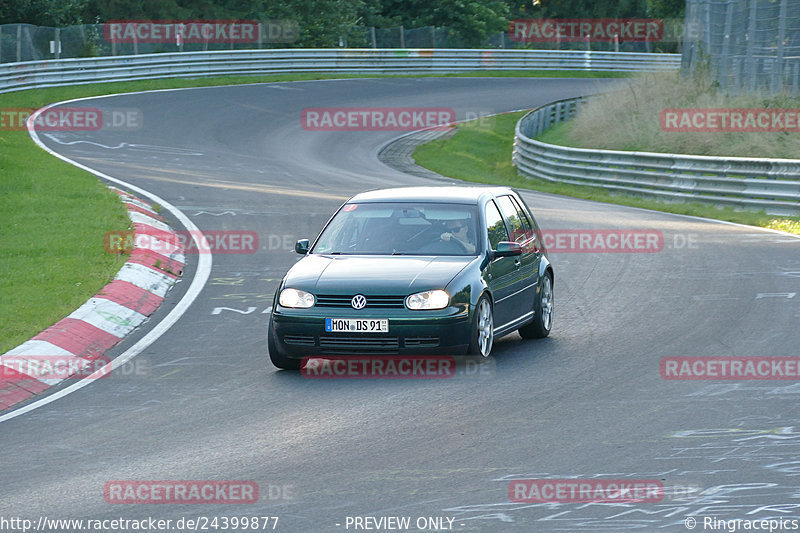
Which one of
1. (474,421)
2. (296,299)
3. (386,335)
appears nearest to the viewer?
(474,421)

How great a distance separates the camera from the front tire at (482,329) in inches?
400

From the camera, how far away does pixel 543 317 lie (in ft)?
39.4

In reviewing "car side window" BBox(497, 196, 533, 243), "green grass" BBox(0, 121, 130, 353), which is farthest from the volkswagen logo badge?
"green grass" BBox(0, 121, 130, 353)

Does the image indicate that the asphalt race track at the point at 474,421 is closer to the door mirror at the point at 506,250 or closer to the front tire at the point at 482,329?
the front tire at the point at 482,329

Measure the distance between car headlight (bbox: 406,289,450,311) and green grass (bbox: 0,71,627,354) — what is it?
3.77 meters

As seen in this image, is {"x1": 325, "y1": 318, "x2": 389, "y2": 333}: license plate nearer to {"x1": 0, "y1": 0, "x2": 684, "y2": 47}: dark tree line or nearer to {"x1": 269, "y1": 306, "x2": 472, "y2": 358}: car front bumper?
{"x1": 269, "y1": 306, "x2": 472, "y2": 358}: car front bumper

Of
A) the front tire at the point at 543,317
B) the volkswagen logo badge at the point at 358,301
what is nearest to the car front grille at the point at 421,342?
the volkswagen logo badge at the point at 358,301

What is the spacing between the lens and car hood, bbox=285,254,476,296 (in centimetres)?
998

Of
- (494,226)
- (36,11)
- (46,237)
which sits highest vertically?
(36,11)

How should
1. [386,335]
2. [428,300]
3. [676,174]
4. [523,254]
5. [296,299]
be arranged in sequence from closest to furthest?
[386,335]
[428,300]
[296,299]
[523,254]
[676,174]

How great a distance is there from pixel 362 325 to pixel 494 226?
224 cm

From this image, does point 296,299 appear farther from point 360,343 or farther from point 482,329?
point 482,329

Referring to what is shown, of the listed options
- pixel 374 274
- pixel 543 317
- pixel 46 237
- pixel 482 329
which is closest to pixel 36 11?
pixel 46 237

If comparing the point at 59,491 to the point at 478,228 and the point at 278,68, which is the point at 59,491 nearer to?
the point at 478,228
